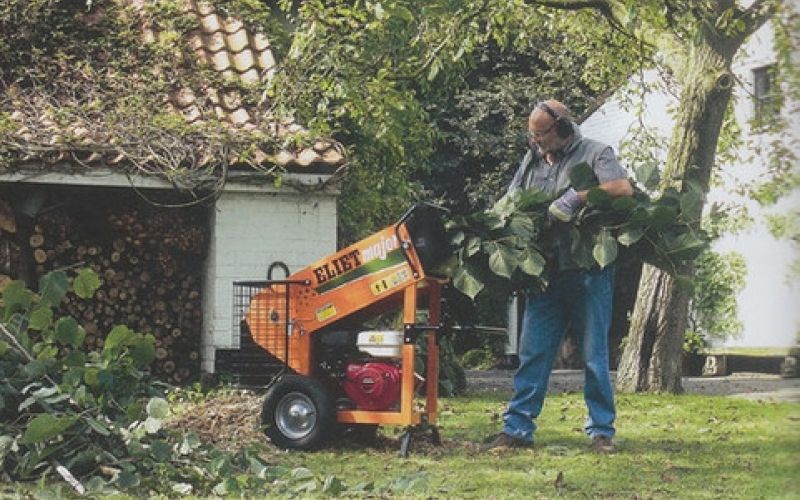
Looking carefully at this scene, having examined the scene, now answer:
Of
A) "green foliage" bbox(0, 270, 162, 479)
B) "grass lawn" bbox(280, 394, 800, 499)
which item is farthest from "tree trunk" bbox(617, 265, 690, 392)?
"green foliage" bbox(0, 270, 162, 479)

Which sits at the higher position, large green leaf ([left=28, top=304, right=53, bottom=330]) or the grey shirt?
the grey shirt

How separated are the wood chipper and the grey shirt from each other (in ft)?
2.04

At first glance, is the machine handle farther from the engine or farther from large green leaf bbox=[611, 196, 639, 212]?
large green leaf bbox=[611, 196, 639, 212]

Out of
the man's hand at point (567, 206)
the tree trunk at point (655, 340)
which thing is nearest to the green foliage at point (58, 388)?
the man's hand at point (567, 206)

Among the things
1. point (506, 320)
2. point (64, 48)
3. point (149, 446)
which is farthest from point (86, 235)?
point (506, 320)

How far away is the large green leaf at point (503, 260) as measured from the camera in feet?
22.0

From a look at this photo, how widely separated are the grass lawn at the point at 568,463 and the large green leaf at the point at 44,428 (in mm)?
1206

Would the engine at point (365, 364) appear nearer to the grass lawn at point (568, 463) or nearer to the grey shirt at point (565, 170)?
the grass lawn at point (568, 463)

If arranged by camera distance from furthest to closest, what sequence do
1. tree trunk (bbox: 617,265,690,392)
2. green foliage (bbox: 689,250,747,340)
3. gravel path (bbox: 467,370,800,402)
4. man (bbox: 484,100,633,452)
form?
green foliage (bbox: 689,250,747,340) < gravel path (bbox: 467,370,800,402) < tree trunk (bbox: 617,265,690,392) < man (bbox: 484,100,633,452)

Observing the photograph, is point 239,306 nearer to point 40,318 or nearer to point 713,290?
point 40,318

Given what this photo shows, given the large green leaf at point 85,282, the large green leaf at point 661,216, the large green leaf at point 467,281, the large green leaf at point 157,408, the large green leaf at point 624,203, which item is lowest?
the large green leaf at point 157,408

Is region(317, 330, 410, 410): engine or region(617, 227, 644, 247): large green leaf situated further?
region(317, 330, 410, 410): engine

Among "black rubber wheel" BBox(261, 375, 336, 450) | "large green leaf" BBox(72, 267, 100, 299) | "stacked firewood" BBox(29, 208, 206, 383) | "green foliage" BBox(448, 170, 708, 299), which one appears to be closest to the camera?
"large green leaf" BBox(72, 267, 100, 299)

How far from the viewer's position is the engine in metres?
7.06
